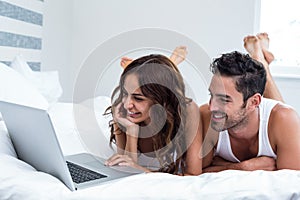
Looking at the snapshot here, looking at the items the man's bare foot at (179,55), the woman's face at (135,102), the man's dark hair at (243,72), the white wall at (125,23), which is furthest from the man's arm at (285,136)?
the white wall at (125,23)

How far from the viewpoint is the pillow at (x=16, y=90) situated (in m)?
1.36

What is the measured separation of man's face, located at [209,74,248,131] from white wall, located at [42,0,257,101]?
1.54 meters

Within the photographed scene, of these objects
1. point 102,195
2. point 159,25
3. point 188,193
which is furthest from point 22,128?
point 159,25

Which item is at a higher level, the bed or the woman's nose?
the woman's nose

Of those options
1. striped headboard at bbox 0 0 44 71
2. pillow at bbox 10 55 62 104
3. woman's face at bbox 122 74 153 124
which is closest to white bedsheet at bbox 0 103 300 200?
woman's face at bbox 122 74 153 124

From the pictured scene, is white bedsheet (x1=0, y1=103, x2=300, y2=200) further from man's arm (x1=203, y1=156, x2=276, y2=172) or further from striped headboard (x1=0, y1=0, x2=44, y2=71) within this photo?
striped headboard (x1=0, y1=0, x2=44, y2=71)

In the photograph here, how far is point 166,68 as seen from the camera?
1292 millimetres

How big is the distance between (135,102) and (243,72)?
37cm

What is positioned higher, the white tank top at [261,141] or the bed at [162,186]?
the bed at [162,186]

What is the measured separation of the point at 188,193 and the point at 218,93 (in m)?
0.66

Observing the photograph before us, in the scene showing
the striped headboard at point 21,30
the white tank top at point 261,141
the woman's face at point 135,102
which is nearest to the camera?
the woman's face at point 135,102

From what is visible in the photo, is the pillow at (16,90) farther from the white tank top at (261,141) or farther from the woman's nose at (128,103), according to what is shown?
the white tank top at (261,141)

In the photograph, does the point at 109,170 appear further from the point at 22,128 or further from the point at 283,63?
the point at 283,63

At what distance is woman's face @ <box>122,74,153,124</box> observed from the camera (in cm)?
127
